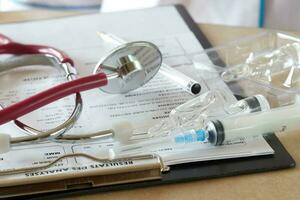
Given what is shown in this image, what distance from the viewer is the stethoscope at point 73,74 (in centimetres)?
47

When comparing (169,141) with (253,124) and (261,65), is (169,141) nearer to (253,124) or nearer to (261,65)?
(253,124)

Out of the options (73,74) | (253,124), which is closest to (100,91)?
(73,74)

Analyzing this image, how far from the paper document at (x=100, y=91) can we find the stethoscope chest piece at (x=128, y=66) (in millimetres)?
12

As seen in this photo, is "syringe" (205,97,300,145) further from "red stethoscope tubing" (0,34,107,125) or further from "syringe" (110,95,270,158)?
"red stethoscope tubing" (0,34,107,125)

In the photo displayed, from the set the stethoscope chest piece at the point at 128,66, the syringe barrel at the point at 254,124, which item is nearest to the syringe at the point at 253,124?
the syringe barrel at the point at 254,124

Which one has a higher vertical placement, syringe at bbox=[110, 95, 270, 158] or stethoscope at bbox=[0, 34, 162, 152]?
stethoscope at bbox=[0, 34, 162, 152]

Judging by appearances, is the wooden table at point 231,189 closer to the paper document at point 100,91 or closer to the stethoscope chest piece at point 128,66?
the paper document at point 100,91

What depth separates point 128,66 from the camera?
56 centimetres

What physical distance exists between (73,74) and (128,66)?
6cm

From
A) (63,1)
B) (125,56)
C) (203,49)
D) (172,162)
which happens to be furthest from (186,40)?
(63,1)

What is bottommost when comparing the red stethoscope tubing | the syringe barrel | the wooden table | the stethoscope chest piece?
the wooden table

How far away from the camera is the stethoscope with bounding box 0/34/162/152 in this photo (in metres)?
0.47

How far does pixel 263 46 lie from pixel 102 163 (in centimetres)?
30

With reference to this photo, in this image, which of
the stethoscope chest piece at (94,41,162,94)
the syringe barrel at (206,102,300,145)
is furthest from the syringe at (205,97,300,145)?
the stethoscope chest piece at (94,41,162,94)
